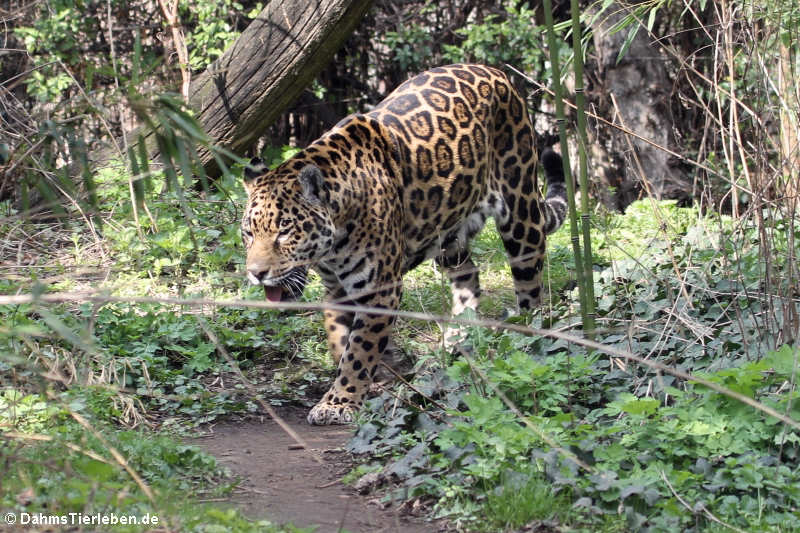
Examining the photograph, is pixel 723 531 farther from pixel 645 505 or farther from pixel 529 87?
pixel 529 87

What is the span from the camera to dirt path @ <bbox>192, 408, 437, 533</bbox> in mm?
3846

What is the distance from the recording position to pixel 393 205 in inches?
231

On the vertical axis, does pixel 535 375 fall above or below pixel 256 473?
above

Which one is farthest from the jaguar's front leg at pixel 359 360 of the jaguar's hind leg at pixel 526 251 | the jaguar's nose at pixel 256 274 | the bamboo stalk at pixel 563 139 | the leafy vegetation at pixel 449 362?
the jaguar's hind leg at pixel 526 251

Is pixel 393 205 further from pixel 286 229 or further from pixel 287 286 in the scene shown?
pixel 287 286

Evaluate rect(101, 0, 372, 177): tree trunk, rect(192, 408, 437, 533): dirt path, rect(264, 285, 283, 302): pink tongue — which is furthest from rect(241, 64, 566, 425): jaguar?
rect(101, 0, 372, 177): tree trunk

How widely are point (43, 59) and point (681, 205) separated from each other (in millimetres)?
7353

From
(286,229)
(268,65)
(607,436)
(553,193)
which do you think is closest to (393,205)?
(286,229)

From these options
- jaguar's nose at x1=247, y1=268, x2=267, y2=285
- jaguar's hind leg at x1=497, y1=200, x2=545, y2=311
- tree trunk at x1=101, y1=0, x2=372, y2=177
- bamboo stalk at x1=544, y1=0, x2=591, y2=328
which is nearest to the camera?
bamboo stalk at x1=544, y1=0, x2=591, y2=328

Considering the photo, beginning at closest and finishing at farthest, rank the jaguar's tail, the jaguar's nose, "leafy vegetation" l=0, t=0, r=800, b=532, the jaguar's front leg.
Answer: "leafy vegetation" l=0, t=0, r=800, b=532, the jaguar's nose, the jaguar's front leg, the jaguar's tail

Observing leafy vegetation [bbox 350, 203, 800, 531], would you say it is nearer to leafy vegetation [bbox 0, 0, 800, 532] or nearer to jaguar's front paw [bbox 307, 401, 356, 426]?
leafy vegetation [bbox 0, 0, 800, 532]

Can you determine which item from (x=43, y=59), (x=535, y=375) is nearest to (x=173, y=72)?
(x=43, y=59)

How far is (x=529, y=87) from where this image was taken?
38.4 feet

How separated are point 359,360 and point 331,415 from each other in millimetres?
387
